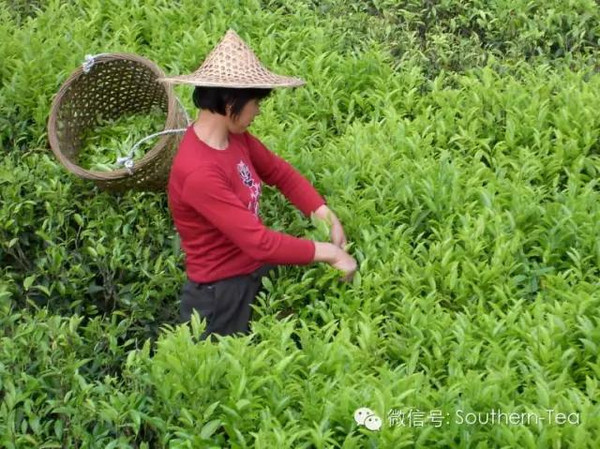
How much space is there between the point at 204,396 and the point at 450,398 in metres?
0.78

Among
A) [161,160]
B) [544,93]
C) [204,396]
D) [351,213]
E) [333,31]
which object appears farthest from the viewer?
[333,31]

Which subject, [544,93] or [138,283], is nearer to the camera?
[138,283]

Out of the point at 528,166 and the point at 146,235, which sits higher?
the point at 528,166

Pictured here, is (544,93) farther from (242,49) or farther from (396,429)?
(396,429)

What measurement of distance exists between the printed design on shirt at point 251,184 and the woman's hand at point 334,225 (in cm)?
30

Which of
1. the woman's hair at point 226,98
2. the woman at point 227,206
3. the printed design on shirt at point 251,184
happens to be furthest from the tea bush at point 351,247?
the woman's hair at point 226,98

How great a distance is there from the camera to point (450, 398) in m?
2.92

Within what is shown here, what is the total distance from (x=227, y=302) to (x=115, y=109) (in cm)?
181

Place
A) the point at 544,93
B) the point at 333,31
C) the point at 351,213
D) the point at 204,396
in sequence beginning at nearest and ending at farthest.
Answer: the point at 204,396 → the point at 351,213 → the point at 544,93 → the point at 333,31

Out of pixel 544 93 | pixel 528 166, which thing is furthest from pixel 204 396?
pixel 544 93

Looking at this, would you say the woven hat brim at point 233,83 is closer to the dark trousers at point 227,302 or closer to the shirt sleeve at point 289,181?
the shirt sleeve at point 289,181

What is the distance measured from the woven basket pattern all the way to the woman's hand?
2.90ft

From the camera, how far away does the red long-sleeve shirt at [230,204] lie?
3541 mm

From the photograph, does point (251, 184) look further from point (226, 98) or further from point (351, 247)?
point (351, 247)
